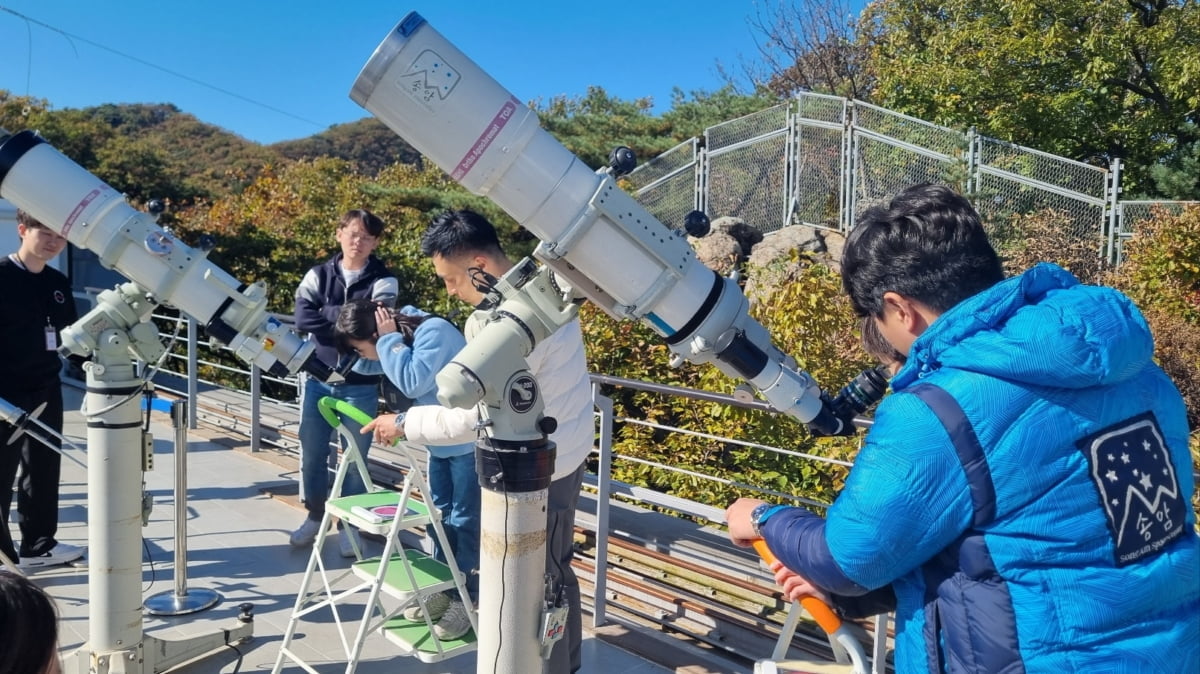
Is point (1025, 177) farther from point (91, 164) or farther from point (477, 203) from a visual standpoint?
point (91, 164)

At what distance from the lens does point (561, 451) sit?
113 inches

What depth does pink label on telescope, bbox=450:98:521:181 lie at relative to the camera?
207 cm

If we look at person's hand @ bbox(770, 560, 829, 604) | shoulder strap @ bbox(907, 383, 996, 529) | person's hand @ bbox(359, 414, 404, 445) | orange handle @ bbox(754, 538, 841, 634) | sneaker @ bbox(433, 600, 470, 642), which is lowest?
sneaker @ bbox(433, 600, 470, 642)

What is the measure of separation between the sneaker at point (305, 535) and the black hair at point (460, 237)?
2.68 m

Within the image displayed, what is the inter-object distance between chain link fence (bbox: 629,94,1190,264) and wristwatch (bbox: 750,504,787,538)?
1043 cm

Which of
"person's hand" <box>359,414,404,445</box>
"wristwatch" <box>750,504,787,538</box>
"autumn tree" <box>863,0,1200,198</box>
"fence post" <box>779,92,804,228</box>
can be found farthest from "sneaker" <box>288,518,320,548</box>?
"autumn tree" <box>863,0,1200,198</box>

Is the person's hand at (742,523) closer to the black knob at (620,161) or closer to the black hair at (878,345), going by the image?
the black hair at (878,345)

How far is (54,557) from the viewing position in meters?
4.72

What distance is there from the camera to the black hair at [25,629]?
1.29 meters

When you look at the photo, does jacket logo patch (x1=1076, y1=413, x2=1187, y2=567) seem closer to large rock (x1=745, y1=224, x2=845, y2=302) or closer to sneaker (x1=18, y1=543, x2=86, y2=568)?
sneaker (x1=18, y1=543, x2=86, y2=568)

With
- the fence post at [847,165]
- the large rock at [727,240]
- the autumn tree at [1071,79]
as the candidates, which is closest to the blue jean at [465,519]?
the large rock at [727,240]

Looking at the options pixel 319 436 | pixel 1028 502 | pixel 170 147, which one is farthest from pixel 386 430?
pixel 170 147

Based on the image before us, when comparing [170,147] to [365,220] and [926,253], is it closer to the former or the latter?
[365,220]

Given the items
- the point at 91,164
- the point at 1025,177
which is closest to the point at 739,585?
the point at 1025,177
